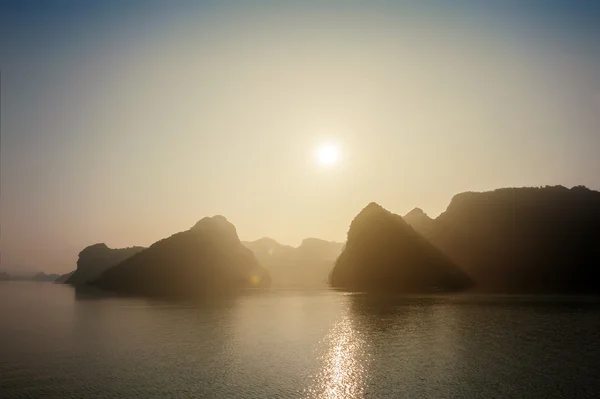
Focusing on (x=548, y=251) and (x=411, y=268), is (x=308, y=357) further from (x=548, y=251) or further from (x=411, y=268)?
(x=548, y=251)

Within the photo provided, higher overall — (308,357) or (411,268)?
(411,268)

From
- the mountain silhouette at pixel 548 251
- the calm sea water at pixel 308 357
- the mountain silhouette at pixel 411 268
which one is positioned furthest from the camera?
the mountain silhouette at pixel 548 251

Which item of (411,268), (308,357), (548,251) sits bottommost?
(308,357)

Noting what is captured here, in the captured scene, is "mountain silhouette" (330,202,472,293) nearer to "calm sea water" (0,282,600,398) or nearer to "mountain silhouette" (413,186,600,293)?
"mountain silhouette" (413,186,600,293)

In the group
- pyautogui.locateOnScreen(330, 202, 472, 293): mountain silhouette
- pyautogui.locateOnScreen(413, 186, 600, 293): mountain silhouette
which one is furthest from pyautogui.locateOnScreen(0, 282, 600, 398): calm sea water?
pyautogui.locateOnScreen(413, 186, 600, 293): mountain silhouette

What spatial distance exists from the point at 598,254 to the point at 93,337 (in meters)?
227

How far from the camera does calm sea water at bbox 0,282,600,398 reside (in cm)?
2808

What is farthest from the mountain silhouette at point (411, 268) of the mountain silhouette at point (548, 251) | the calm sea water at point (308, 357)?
the calm sea water at point (308, 357)

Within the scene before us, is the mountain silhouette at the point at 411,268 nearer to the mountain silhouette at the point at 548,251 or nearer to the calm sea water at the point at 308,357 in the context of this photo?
the mountain silhouette at the point at 548,251

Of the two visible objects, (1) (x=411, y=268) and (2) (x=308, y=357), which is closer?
(2) (x=308, y=357)

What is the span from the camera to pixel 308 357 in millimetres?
38719

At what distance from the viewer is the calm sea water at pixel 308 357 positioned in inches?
1105

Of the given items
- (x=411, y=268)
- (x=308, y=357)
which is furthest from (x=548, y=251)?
(x=308, y=357)

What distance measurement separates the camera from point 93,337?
169 feet
